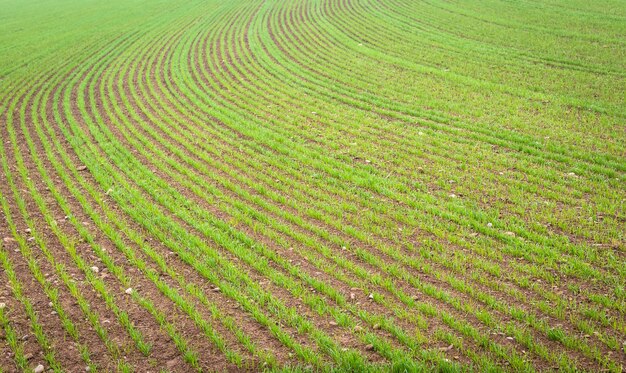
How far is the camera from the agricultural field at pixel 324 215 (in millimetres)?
6098

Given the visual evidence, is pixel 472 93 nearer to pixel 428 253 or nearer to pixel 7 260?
pixel 428 253

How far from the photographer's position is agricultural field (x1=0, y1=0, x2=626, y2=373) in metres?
6.10

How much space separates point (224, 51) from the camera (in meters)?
24.7

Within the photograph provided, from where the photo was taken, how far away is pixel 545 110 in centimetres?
1400

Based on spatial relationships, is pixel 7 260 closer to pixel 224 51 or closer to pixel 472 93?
pixel 472 93

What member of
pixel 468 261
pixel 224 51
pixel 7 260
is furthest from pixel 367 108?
pixel 224 51

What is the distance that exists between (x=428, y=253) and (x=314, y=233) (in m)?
2.14

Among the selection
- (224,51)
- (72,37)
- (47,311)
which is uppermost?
→ (72,37)

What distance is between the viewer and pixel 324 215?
9250mm

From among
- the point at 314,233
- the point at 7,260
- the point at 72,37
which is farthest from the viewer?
the point at 72,37

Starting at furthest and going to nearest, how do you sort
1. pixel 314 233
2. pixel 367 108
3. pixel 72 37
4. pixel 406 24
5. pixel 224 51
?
pixel 72 37
pixel 406 24
pixel 224 51
pixel 367 108
pixel 314 233

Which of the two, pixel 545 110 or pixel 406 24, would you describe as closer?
pixel 545 110

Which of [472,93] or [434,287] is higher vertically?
[472,93]

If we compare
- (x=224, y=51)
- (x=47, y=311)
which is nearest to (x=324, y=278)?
(x=47, y=311)
